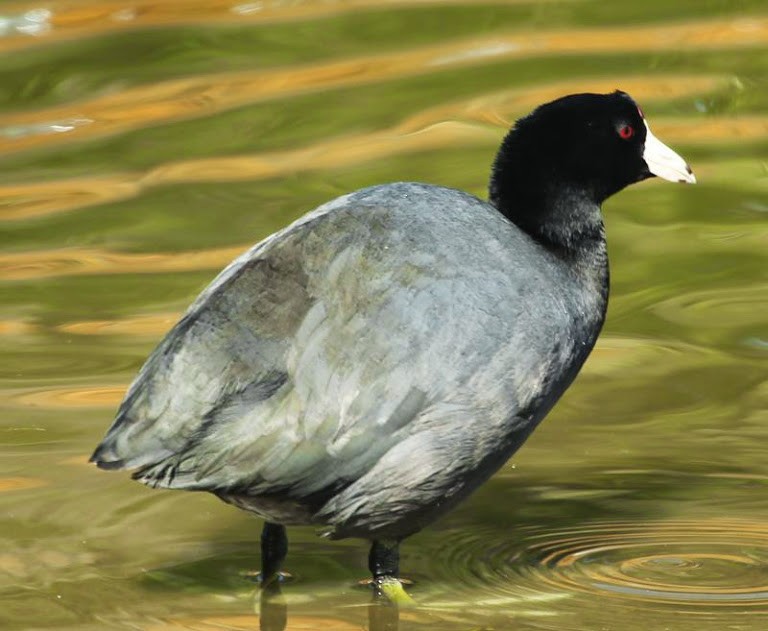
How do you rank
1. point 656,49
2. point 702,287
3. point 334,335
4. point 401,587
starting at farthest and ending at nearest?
point 656,49, point 702,287, point 401,587, point 334,335

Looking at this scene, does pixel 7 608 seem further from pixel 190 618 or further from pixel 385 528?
pixel 385 528

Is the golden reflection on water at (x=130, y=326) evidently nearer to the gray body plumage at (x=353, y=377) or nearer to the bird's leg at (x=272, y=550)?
the bird's leg at (x=272, y=550)

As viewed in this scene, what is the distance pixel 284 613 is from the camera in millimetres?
4758

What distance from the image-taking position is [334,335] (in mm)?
4441

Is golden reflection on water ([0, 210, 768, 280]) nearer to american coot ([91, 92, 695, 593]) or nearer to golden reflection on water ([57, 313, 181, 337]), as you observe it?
golden reflection on water ([57, 313, 181, 337])

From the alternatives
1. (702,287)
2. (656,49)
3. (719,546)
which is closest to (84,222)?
(702,287)

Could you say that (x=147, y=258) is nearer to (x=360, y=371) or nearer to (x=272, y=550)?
(x=272, y=550)

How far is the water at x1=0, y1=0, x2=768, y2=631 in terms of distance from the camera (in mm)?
4848

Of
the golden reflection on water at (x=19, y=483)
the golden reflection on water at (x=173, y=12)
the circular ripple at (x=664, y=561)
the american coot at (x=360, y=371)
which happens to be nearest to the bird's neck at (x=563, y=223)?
the american coot at (x=360, y=371)

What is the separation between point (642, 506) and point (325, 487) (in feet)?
4.28

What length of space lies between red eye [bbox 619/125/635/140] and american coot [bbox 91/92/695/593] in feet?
1.83

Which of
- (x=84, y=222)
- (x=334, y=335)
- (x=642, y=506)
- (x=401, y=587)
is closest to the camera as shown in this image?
(x=334, y=335)

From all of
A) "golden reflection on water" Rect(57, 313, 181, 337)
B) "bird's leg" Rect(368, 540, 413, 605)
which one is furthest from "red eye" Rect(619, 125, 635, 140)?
"golden reflection on water" Rect(57, 313, 181, 337)

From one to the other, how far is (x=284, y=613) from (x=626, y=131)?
1639mm
